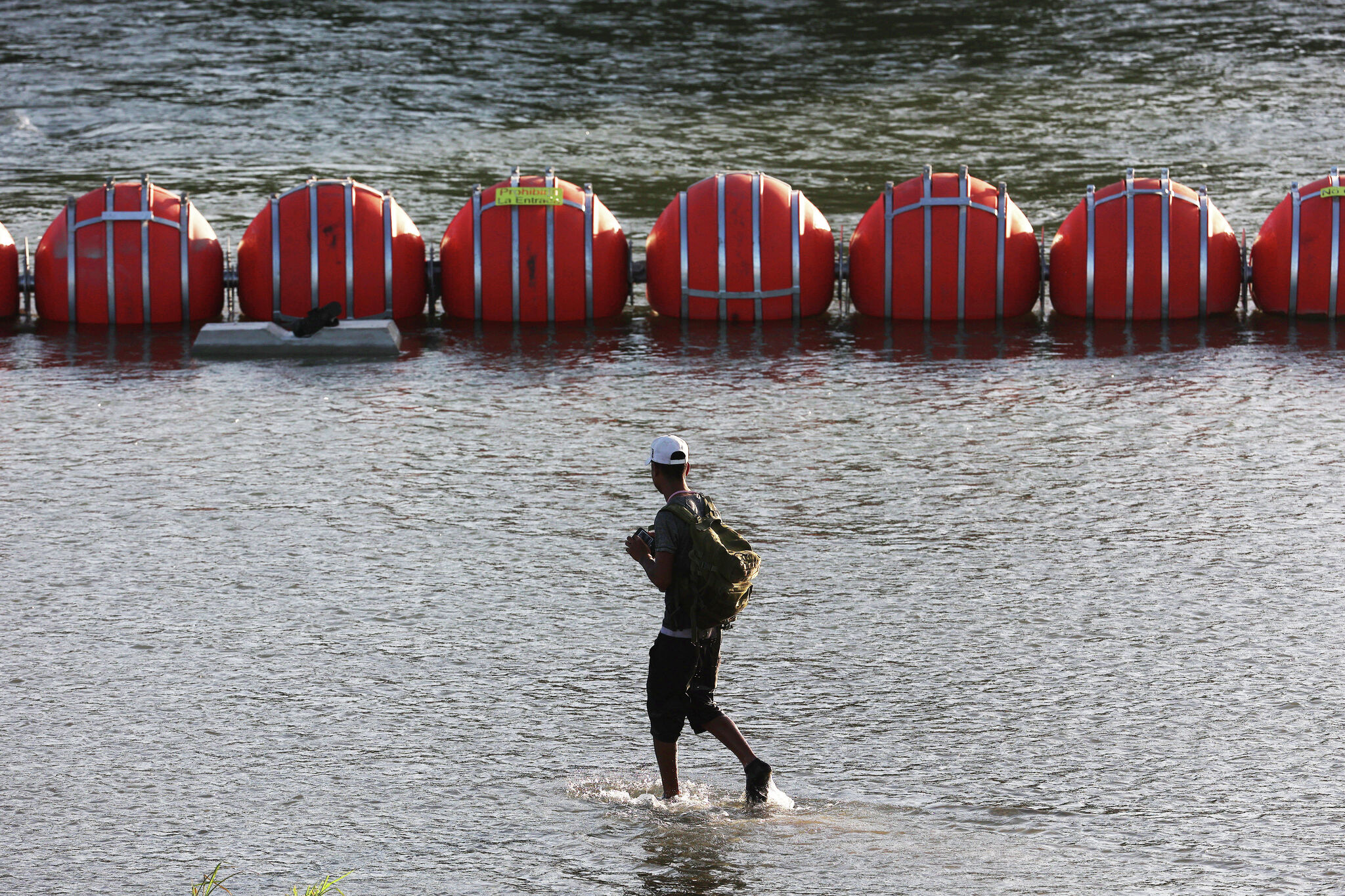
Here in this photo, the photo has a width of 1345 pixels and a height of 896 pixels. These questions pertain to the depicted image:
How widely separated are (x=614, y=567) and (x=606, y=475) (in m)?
1.50

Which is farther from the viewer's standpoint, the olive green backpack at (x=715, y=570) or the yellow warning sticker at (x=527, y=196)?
the yellow warning sticker at (x=527, y=196)

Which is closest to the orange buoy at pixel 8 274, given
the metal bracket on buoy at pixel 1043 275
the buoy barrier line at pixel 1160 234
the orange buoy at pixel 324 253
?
the orange buoy at pixel 324 253

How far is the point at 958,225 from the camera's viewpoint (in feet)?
43.5

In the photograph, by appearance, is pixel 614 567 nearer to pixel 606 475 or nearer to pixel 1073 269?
pixel 606 475

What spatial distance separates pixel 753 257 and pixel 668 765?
805cm

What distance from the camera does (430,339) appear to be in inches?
526

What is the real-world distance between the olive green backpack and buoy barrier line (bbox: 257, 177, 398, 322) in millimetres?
8142

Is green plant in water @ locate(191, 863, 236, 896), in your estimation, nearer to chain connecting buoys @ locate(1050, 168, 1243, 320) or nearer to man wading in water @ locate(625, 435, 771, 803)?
man wading in water @ locate(625, 435, 771, 803)

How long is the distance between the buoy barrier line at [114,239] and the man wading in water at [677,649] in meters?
8.68

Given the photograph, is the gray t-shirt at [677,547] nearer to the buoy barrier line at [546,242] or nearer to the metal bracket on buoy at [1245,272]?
the buoy barrier line at [546,242]

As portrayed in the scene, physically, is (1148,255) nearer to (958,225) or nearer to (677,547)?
(958,225)

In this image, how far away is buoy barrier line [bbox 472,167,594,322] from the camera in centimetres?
1339

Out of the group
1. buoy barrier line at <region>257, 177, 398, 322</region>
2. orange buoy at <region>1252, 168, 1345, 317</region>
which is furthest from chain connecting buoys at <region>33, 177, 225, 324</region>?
orange buoy at <region>1252, 168, 1345, 317</region>

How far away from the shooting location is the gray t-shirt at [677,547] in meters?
5.68
